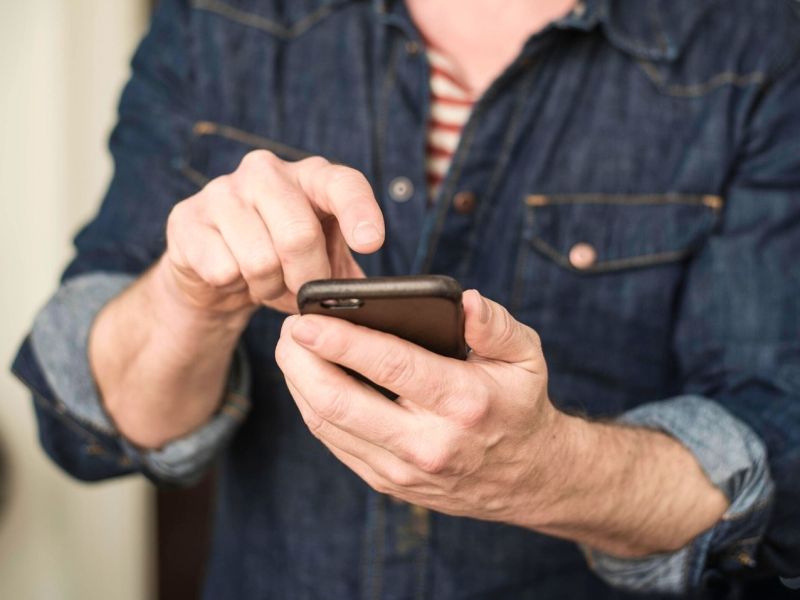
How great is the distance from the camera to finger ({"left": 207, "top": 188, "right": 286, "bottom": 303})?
475 mm

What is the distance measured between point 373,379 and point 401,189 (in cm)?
39

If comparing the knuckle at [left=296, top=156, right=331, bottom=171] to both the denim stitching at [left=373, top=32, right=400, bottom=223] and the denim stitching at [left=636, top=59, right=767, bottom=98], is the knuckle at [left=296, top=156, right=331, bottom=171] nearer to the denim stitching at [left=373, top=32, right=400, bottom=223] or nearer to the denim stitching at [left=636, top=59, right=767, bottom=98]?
the denim stitching at [left=373, top=32, right=400, bottom=223]

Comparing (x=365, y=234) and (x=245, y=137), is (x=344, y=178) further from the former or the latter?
(x=245, y=137)

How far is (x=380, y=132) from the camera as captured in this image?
81 cm

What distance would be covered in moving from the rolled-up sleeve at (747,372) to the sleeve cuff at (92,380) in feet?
1.11

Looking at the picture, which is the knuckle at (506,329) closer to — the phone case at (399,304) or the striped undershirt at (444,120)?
the phone case at (399,304)

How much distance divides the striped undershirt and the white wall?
0.66 metres

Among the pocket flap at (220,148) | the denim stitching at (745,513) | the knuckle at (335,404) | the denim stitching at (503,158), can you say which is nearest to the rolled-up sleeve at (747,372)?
the denim stitching at (745,513)

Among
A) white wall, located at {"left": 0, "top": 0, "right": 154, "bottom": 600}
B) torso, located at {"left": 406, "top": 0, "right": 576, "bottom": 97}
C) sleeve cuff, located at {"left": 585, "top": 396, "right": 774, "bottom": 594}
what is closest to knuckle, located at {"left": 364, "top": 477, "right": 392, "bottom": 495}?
sleeve cuff, located at {"left": 585, "top": 396, "right": 774, "bottom": 594}

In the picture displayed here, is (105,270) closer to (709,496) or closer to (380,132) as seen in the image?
(380,132)

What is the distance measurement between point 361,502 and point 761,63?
594mm

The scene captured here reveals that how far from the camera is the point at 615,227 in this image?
31.8 inches

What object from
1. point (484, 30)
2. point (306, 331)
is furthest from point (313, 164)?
point (484, 30)

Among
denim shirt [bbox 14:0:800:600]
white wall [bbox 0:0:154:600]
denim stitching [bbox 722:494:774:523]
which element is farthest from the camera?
white wall [bbox 0:0:154:600]
